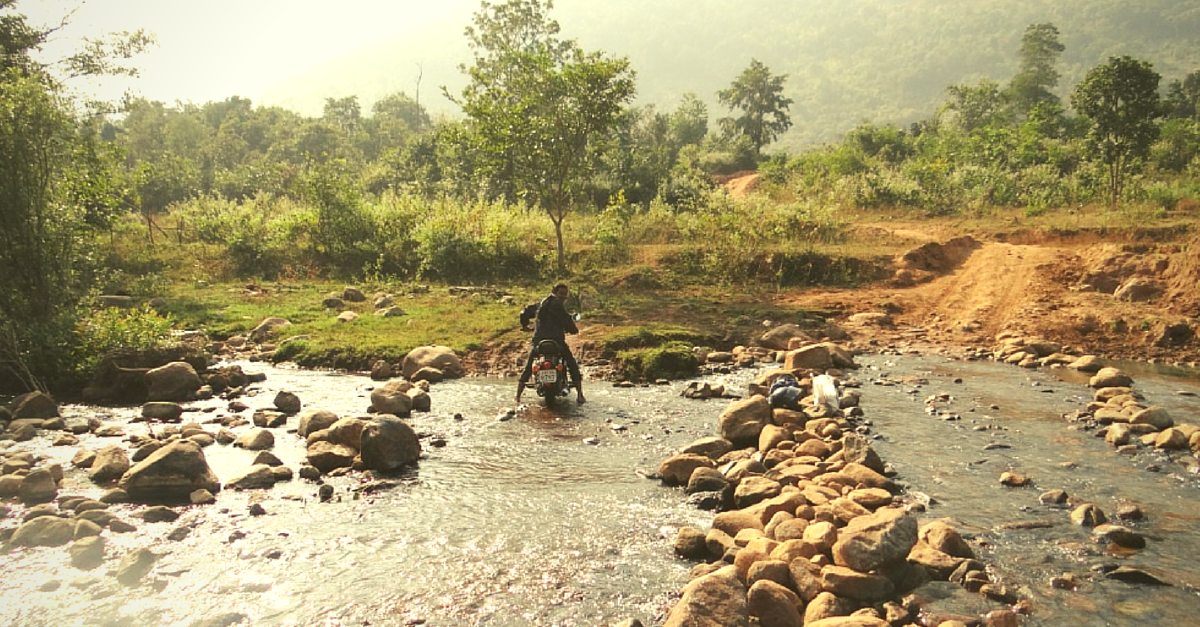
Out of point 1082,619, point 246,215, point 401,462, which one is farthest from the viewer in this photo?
point 246,215

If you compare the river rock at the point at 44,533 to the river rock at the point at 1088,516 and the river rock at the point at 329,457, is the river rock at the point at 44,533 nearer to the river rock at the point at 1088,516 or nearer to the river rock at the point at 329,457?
the river rock at the point at 329,457

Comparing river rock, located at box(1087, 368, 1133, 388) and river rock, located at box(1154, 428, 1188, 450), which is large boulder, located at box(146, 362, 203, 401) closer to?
river rock, located at box(1154, 428, 1188, 450)

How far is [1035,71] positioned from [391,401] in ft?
289

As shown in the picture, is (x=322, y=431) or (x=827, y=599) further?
(x=322, y=431)

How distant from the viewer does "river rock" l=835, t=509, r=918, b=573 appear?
5.80 metres

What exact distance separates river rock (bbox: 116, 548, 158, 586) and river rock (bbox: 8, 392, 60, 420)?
6.53 meters

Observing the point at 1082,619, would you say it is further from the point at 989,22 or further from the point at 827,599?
the point at 989,22

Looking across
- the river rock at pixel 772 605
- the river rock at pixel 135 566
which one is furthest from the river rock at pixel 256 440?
the river rock at pixel 772 605

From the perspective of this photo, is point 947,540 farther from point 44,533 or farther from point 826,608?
point 44,533

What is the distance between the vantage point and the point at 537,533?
7176 mm

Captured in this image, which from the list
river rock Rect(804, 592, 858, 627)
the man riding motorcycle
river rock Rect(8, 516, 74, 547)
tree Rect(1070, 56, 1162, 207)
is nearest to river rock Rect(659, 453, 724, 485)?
river rock Rect(804, 592, 858, 627)

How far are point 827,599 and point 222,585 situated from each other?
16.2 feet

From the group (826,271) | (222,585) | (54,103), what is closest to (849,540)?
(222,585)

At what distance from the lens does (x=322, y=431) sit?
9.77 m
